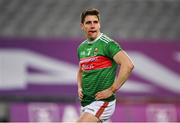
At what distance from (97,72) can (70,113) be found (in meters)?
5.73

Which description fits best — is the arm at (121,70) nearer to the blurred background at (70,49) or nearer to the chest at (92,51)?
the chest at (92,51)

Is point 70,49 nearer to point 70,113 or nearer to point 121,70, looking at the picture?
point 70,113

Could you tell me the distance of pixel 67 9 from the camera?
14281 mm

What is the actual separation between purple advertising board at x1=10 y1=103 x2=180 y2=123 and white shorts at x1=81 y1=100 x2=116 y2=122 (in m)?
5.40

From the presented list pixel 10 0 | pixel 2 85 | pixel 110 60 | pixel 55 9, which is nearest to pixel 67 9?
pixel 55 9

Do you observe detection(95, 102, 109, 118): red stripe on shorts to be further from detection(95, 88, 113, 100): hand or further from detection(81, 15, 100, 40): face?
detection(81, 15, 100, 40): face

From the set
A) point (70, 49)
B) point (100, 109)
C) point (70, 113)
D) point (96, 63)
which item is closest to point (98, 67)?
point (96, 63)

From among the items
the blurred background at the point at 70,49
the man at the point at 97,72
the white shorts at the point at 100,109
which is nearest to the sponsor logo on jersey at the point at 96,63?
the man at the point at 97,72

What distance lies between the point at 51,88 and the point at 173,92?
8.10ft

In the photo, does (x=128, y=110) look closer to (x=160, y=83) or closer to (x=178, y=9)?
(x=160, y=83)

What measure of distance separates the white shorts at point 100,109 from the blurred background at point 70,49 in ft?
19.4

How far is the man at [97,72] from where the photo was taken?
6.66 meters

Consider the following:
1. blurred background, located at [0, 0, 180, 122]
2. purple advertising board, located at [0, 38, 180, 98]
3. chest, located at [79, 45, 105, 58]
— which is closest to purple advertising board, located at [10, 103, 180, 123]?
blurred background, located at [0, 0, 180, 122]

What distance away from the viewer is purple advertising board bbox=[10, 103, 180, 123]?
40.3ft
